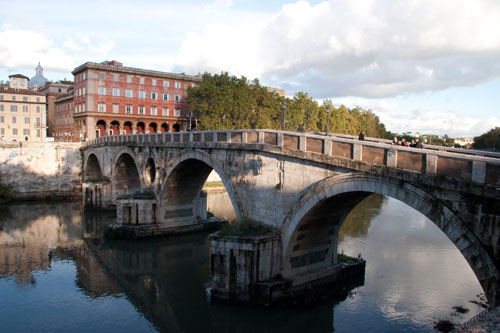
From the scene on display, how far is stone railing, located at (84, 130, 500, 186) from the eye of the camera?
917cm

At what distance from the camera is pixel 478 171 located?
30.0 feet

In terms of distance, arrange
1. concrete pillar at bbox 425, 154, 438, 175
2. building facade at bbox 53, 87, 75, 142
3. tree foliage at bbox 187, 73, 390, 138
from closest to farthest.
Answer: concrete pillar at bbox 425, 154, 438, 175
tree foliage at bbox 187, 73, 390, 138
building facade at bbox 53, 87, 75, 142

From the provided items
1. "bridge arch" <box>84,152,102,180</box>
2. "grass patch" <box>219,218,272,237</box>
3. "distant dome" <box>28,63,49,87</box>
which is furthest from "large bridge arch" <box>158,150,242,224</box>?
"distant dome" <box>28,63,49,87</box>

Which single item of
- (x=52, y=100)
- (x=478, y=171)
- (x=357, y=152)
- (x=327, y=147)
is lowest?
(x=478, y=171)

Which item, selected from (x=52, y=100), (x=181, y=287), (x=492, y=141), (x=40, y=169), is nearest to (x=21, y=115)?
(x=52, y=100)

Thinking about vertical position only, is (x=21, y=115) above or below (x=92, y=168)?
above

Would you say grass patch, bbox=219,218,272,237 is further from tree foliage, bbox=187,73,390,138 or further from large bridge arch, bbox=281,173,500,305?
tree foliage, bbox=187,73,390,138

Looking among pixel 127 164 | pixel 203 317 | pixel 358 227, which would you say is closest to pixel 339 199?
pixel 203 317

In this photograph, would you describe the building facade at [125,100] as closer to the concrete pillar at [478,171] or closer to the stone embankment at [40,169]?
the stone embankment at [40,169]

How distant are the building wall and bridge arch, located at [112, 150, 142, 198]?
33.1 m

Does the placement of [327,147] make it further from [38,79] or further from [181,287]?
[38,79]

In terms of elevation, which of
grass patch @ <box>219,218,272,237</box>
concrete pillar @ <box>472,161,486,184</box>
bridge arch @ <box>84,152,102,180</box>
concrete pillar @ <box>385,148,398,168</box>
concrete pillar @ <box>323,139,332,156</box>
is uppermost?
concrete pillar @ <box>323,139,332,156</box>

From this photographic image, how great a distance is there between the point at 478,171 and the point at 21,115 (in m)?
66.9

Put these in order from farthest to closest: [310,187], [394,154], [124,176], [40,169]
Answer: [40,169]
[124,176]
[310,187]
[394,154]
